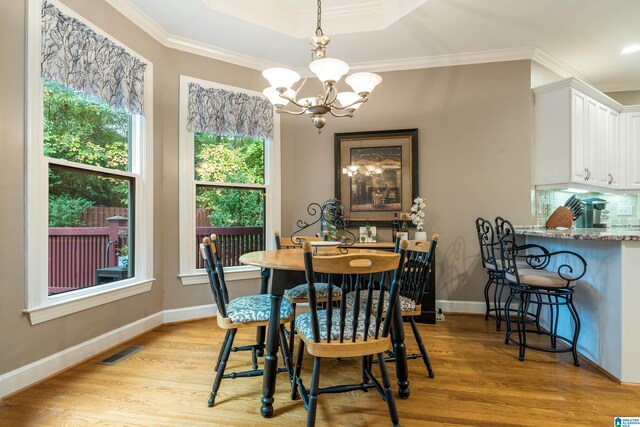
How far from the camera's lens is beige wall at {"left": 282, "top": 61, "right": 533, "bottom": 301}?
367 centimetres

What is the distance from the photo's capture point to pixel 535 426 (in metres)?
1.71

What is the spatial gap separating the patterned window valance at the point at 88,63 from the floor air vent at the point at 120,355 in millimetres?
2016

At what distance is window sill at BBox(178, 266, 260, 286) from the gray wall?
0.07 m

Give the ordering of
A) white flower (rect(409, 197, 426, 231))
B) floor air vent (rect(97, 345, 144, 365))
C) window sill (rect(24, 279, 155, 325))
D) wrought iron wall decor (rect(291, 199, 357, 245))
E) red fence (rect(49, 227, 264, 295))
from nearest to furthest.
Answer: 1. window sill (rect(24, 279, 155, 325))
2. red fence (rect(49, 227, 264, 295))
3. floor air vent (rect(97, 345, 144, 365))
4. white flower (rect(409, 197, 426, 231))
5. wrought iron wall decor (rect(291, 199, 357, 245))

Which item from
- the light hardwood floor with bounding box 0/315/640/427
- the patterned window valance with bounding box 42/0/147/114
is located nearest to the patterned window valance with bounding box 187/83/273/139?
the patterned window valance with bounding box 42/0/147/114

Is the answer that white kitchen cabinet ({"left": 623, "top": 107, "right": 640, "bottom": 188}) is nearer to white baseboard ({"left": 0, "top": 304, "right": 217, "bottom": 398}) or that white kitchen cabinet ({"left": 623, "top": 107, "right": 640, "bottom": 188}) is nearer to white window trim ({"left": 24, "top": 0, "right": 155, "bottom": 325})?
white baseboard ({"left": 0, "top": 304, "right": 217, "bottom": 398})

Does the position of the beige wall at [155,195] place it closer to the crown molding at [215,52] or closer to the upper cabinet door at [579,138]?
the crown molding at [215,52]

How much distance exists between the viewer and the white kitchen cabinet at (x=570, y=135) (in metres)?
3.52

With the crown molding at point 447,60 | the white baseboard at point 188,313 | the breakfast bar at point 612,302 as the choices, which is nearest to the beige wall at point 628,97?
the crown molding at point 447,60

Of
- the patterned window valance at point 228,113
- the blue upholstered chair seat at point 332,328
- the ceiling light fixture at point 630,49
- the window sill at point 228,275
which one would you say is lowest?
the window sill at point 228,275

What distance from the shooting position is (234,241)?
378 centimetres

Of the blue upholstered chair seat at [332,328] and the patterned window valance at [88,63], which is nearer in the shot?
the blue upholstered chair seat at [332,328]

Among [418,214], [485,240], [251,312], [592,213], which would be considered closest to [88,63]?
[251,312]

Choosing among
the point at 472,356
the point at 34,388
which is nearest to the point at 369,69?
the point at 472,356
